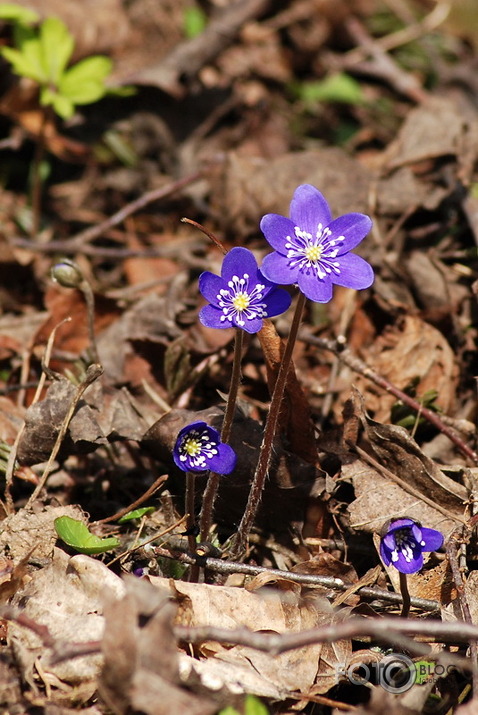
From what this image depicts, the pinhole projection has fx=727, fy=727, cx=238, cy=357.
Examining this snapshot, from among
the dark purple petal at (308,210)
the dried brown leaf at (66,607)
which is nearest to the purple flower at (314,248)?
the dark purple petal at (308,210)

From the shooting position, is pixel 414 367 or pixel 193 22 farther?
pixel 193 22

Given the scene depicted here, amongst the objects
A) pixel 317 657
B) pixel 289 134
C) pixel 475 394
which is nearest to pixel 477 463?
pixel 475 394

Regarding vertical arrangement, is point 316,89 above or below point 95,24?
below

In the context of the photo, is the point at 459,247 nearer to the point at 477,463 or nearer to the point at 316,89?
the point at 477,463

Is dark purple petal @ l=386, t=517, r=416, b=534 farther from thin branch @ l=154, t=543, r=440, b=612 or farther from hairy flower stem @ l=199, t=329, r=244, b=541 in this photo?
hairy flower stem @ l=199, t=329, r=244, b=541

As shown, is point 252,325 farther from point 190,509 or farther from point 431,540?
point 431,540

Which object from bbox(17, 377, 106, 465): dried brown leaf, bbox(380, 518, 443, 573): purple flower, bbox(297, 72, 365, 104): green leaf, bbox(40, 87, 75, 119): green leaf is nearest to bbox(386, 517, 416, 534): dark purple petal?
bbox(380, 518, 443, 573): purple flower

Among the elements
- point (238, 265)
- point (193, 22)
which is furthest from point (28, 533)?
point (193, 22)
